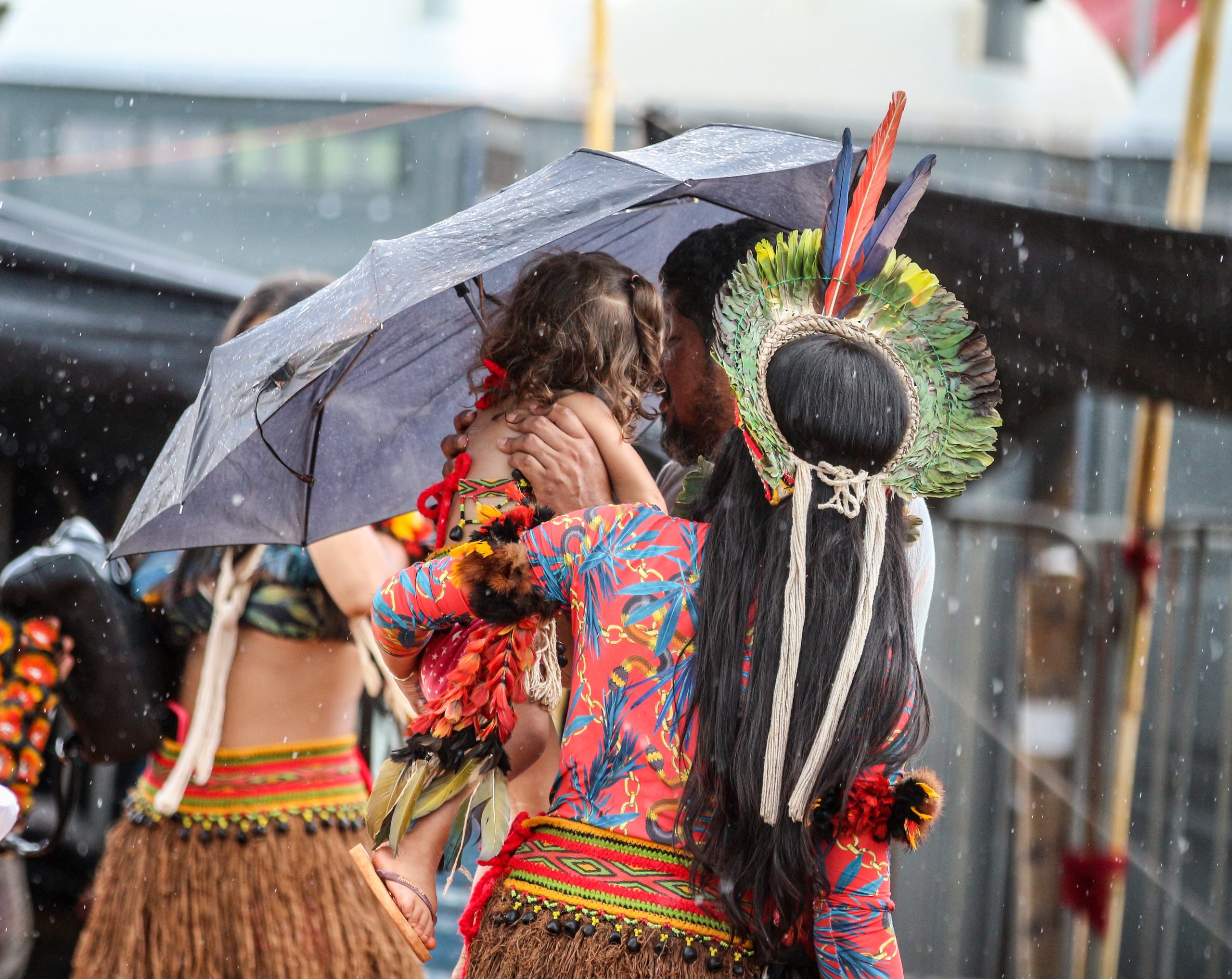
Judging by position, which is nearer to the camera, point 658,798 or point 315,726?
point 658,798

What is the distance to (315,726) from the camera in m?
3.31

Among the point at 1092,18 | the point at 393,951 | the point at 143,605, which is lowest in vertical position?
the point at 393,951

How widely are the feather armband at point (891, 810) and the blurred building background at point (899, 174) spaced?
6.47ft

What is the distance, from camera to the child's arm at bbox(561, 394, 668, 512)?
2168 millimetres

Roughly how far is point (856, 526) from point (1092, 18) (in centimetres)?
803

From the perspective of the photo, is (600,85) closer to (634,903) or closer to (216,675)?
(216,675)

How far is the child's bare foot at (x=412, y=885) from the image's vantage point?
1707 millimetres

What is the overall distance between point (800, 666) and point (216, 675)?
2.07 meters

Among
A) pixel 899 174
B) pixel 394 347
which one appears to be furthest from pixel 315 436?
pixel 899 174

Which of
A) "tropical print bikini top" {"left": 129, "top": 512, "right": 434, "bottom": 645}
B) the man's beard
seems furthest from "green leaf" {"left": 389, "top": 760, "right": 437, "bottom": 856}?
"tropical print bikini top" {"left": 129, "top": 512, "right": 434, "bottom": 645}

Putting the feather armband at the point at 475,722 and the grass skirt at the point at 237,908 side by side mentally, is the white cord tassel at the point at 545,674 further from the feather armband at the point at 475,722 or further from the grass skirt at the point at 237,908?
the grass skirt at the point at 237,908

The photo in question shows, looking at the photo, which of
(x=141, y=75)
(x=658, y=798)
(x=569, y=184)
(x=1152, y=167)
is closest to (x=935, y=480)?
(x=658, y=798)

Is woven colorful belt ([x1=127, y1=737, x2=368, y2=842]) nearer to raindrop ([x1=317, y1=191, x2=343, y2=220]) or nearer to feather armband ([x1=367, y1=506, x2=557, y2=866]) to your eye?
feather armband ([x1=367, y1=506, x2=557, y2=866])

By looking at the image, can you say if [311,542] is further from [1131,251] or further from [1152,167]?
[1152,167]
